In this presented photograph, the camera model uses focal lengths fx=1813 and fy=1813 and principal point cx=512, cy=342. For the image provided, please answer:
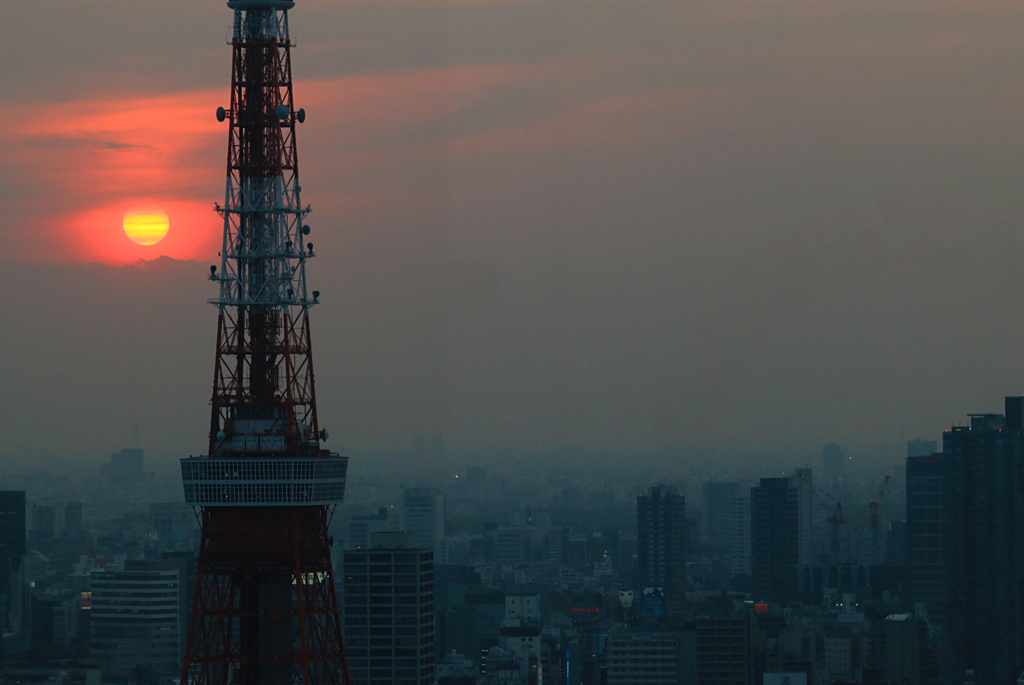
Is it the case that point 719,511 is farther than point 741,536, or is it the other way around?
point 719,511

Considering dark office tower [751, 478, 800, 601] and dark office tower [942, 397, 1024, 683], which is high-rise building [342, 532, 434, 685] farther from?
dark office tower [751, 478, 800, 601]

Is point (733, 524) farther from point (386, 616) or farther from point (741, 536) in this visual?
point (386, 616)

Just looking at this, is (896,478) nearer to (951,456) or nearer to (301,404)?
(951,456)

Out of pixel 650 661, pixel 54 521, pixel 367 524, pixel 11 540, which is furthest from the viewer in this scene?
pixel 54 521

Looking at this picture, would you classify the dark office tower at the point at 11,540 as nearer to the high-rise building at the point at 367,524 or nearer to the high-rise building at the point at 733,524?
the high-rise building at the point at 367,524

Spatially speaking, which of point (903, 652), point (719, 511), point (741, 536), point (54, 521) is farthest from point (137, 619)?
point (741, 536)

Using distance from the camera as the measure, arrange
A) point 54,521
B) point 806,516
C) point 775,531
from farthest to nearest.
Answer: point 806,516 < point 775,531 < point 54,521

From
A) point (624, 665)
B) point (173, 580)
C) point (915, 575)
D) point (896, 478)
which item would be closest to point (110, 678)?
point (173, 580)

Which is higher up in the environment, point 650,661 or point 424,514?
point 424,514

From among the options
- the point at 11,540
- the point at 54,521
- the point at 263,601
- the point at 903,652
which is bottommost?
the point at 903,652
